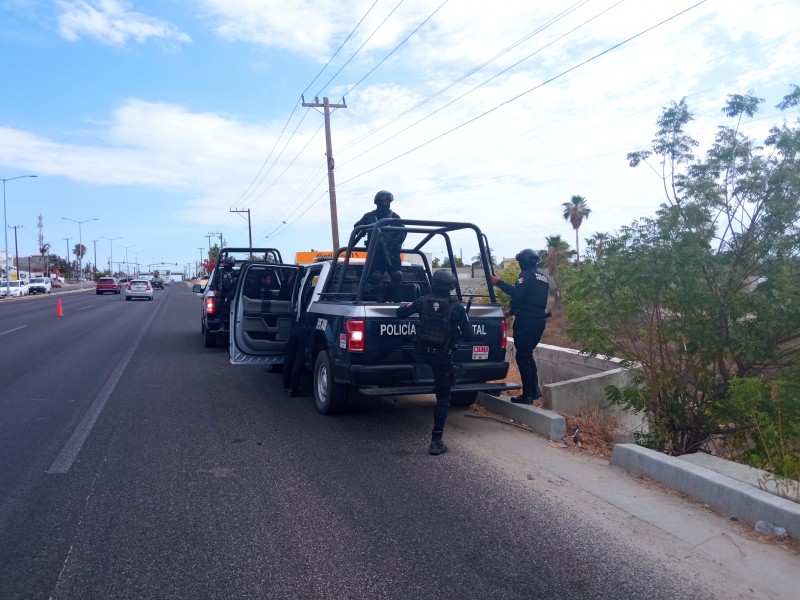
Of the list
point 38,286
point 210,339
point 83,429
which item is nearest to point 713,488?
point 83,429

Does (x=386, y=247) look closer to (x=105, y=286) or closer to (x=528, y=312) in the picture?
(x=528, y=312)

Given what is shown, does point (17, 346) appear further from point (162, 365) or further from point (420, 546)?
point (420, 546)

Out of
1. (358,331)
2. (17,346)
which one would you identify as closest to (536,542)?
(358,331)

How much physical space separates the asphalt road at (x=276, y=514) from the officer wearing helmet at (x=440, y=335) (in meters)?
0.36

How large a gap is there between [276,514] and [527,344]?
404cm

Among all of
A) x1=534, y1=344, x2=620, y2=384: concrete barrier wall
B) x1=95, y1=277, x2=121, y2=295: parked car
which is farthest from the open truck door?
x1=95, y1=277, x2=121, y2=295: parked car

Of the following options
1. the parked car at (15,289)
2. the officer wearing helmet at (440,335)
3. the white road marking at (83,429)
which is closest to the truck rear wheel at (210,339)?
the white road marking at (83,429)

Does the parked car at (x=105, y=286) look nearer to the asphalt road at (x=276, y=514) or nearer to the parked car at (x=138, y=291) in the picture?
the parked car at (x=138, y=291)

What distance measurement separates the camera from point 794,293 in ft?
20.6

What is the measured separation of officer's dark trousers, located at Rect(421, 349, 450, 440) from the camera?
259 inches

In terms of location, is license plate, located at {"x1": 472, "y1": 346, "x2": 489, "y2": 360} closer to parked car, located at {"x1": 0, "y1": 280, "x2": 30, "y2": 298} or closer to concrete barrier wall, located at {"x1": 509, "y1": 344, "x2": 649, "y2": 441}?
concrete barrier wall, located at {"x1": 509, "y1": 344, "x2": 649, "y2": 441}

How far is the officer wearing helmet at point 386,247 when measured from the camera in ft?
27.9

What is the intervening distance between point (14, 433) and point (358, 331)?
3.70m

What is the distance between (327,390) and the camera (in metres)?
8.02
